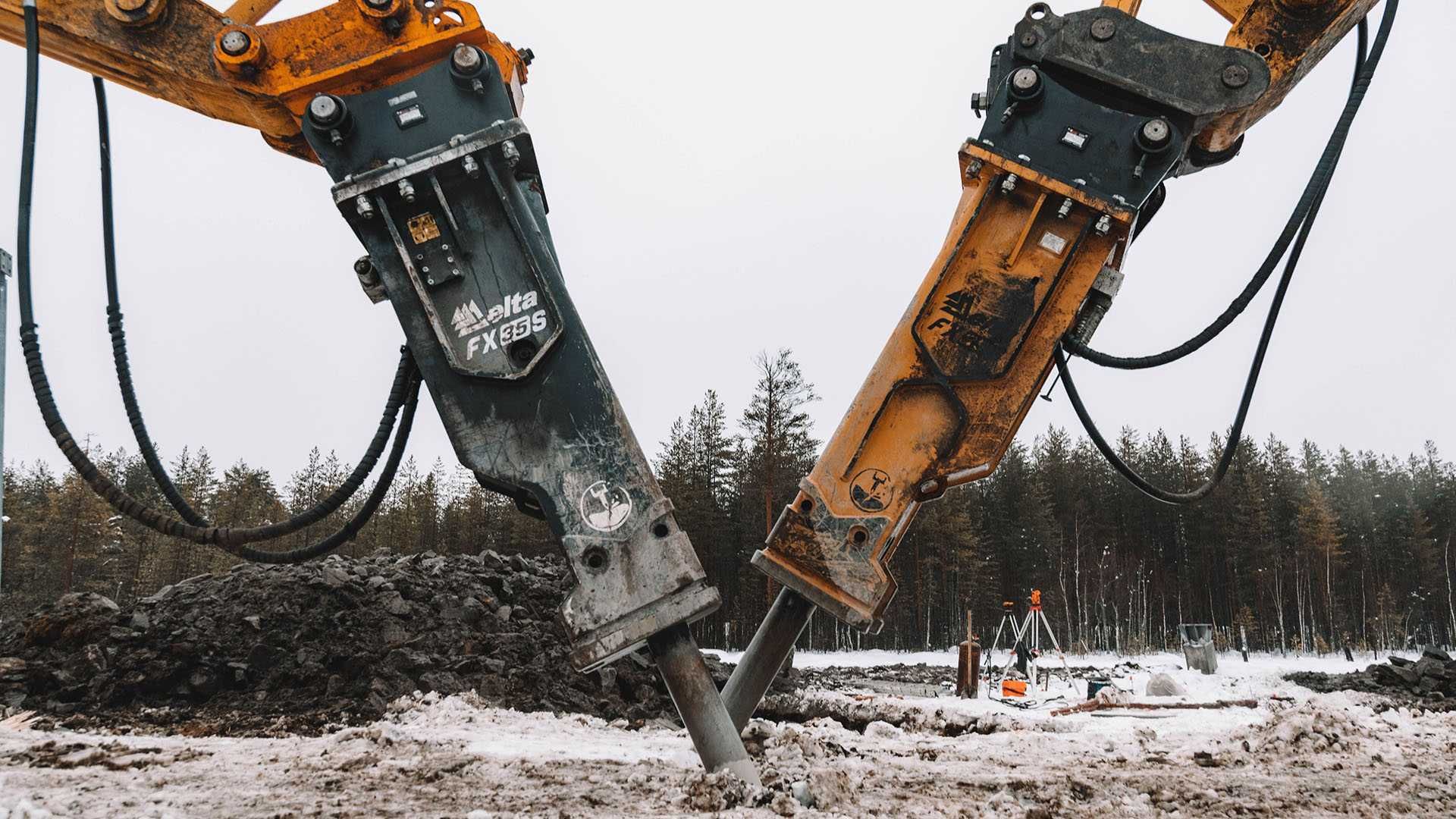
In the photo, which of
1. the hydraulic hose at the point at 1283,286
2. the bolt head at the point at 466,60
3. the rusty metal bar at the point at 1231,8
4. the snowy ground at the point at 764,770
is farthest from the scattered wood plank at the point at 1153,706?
the bolt head at the point at 466,60

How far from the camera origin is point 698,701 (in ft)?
11.1

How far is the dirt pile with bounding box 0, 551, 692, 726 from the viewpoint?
23.2 feet

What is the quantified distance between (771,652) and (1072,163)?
2508mm

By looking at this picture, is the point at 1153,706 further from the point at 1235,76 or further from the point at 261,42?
the point at 261,42

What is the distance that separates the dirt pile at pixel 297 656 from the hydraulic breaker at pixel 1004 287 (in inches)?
131

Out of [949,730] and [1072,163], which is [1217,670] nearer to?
[949,730]

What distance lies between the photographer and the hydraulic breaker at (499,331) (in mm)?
3270

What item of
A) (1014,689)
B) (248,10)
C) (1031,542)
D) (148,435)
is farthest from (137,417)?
Answer: (1031,542)

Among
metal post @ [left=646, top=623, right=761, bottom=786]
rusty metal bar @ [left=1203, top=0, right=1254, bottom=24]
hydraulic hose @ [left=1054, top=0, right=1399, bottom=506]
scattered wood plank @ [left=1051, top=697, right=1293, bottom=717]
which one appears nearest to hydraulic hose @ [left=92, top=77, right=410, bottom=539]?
metal post @ [left=646, top=623, right=761, bottom=786]

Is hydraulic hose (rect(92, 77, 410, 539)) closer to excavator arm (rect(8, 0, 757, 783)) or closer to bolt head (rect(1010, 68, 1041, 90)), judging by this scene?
excavator arm (rect(8, 0, 757, 783))

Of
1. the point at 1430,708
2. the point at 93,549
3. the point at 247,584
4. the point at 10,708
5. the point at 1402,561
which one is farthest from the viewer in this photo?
the point at 1402,561

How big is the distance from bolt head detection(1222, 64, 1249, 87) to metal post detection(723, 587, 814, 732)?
2.84 m

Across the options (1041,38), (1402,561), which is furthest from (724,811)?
(1402,561)

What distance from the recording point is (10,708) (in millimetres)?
6582
